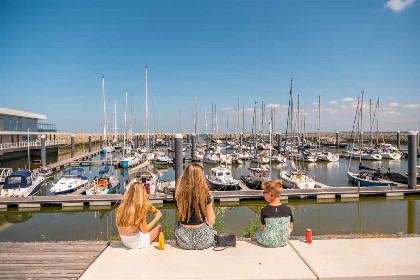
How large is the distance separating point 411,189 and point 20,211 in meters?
31.5

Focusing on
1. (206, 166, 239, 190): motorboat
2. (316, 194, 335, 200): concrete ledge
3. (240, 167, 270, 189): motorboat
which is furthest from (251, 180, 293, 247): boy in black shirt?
(240, 167, 270, 189): motorboat

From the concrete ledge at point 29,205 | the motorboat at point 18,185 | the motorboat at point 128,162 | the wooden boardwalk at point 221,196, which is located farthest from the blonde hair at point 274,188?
the motorboat at point 128,162

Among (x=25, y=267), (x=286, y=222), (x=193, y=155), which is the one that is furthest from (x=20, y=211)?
(x=193, y=155)

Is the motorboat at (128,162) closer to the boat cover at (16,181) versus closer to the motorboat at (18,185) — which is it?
the motorboat at (18,185)

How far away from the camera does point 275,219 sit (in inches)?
248

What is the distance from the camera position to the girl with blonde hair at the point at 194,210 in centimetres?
592

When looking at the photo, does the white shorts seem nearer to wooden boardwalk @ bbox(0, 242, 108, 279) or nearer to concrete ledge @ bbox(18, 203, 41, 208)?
wooden boardwalk @ bbox(0, 242, 108, 279)

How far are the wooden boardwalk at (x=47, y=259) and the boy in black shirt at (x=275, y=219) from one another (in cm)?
385

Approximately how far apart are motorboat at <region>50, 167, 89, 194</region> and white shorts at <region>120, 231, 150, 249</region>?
2172 cm

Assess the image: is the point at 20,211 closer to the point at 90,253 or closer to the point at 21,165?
the point at 90,253

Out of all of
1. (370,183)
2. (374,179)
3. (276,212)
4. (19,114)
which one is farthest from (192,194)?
(19,114)

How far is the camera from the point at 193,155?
179 feet

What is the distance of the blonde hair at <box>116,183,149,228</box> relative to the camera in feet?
20.3

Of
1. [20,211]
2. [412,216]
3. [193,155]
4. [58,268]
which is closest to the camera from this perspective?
[58,268]
